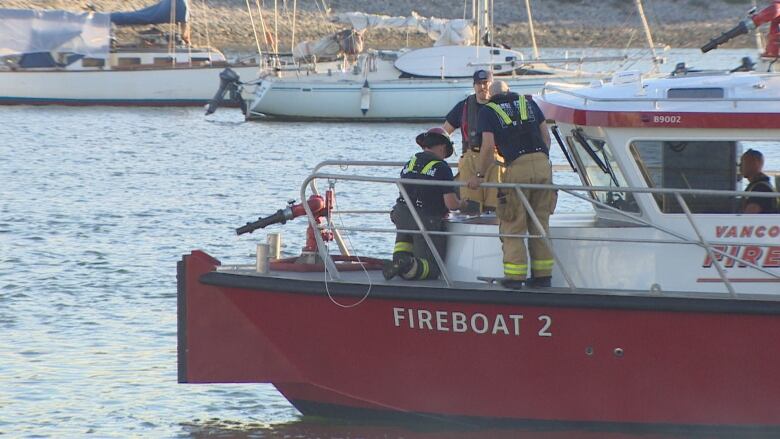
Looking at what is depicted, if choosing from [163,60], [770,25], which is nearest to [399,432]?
[770,25]

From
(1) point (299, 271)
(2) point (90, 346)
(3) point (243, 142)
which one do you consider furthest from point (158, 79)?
(1) point (299, 271)

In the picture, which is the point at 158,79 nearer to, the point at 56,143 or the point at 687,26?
the point at 56,143

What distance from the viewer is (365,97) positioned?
3806 cm

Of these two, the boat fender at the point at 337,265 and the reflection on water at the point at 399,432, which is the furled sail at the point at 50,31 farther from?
the boat fender at the point at 337,265

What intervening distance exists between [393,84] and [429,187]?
29.2 meters

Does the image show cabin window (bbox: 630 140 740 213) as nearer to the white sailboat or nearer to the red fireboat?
the red fireboat

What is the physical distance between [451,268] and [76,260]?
26.9 feet

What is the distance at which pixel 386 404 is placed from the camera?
942cm

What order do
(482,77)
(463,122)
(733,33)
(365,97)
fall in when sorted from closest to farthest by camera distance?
(482,77) → (733,33) → (463,122) → (365,97)

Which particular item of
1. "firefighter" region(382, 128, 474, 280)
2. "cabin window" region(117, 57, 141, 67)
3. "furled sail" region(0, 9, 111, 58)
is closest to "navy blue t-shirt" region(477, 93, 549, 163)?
"firefighter" region(382, 128, 474, 280)

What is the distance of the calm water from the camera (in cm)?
1037

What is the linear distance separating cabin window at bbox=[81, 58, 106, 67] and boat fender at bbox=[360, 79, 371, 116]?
426 inches

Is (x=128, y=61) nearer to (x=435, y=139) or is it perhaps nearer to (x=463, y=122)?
(x=463, y=122)

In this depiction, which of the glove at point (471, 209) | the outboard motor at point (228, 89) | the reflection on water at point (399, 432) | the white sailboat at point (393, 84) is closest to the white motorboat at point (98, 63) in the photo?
the outboard motor at point (228, 89)
